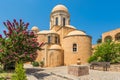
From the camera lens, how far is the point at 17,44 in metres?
15.8

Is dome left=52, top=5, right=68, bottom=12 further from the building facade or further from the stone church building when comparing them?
the building facade

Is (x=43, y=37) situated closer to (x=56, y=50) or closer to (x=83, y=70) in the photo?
(x=56, y=50)

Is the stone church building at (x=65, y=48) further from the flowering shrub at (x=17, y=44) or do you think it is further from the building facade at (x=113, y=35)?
the flowering shrub at (x=17, y=44)

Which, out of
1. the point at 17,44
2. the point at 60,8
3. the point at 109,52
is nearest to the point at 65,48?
the point at 109,52

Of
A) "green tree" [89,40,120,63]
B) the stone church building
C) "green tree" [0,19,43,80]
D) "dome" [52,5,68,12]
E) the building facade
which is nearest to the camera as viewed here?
"green tree" [0,19,43,80]

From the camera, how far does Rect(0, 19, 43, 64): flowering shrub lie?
15.4 m

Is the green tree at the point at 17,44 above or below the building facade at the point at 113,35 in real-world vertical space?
below

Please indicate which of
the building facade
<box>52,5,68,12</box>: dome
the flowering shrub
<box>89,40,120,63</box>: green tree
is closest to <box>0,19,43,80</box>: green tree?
the flowering shrub

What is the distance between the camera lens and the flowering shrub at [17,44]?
15367 mm

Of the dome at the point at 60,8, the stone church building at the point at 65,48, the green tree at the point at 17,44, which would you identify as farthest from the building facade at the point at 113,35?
the green tree at the point at 17,44

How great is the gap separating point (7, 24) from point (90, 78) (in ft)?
32.6

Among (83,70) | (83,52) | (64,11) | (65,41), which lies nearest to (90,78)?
(83,70)

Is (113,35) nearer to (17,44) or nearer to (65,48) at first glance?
(65,48)

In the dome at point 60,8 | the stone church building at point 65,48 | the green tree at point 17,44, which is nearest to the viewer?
the green tree at point 17,44
